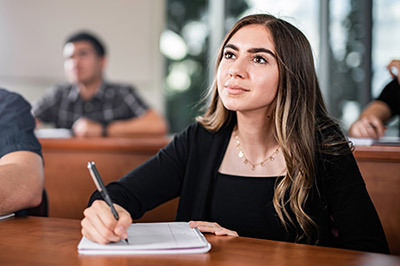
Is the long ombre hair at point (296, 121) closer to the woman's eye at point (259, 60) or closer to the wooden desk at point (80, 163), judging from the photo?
the woman's eye at point (259, 60)

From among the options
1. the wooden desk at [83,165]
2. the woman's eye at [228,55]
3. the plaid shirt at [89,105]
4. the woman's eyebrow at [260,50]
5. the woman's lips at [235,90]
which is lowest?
the wooden desk at [83,165]

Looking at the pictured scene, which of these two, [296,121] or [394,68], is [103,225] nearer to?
[296,121]

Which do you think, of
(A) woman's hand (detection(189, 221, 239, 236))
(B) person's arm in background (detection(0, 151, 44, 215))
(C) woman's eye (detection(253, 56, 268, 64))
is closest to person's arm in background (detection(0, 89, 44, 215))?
(B) person's arm in background (detection(0, 151, 44, 215))

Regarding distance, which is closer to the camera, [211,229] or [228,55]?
[211,229]

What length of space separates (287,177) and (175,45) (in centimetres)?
450

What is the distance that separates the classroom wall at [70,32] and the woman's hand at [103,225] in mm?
4379

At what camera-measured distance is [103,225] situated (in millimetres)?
958

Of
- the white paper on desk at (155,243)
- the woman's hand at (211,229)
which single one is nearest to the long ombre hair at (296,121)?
the woman's hand at (211,229)

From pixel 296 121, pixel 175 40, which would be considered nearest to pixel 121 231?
pixel 296 121

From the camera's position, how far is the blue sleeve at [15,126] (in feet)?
4.63

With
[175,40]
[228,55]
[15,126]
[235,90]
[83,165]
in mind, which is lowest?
[83,165]

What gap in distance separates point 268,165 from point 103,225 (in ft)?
2.15

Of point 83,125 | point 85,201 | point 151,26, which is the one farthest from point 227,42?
point 151,26

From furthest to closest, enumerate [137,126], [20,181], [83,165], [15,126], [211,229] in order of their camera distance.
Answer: [137,126]
[83,165]
[15,126]
[20,181]
[211,229]
